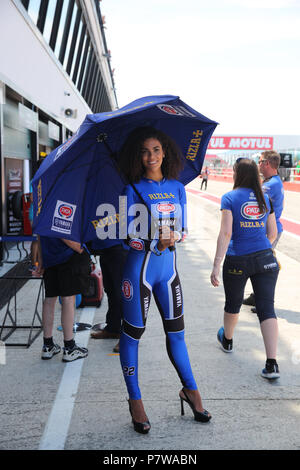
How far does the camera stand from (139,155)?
9.21ft

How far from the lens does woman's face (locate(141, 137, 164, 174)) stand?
276 cm

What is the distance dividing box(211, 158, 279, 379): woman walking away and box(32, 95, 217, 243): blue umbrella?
59cm

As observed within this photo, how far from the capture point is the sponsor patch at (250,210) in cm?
359

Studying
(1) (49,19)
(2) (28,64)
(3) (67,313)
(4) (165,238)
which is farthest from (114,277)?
(1) (49,19)

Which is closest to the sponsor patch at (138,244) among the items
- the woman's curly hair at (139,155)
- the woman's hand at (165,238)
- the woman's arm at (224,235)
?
the woman's hand at (165,238)

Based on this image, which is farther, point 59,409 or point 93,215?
Result: point 93,215

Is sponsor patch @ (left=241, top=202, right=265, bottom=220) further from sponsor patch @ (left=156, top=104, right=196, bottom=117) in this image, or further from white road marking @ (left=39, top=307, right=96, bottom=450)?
white road marking @ (left=39, top=307, right=96, bottom=450)

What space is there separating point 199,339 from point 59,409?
5.91ft

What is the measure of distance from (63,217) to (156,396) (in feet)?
4.93

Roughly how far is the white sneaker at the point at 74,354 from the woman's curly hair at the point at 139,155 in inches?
72.7

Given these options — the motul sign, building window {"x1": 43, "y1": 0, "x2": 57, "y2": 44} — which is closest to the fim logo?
building window {"x1": 43, "y1": 0, "x2": 57, "y2": 44}

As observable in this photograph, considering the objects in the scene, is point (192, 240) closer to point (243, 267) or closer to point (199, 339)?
point (199, 339)

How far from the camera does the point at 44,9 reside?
11078mm
